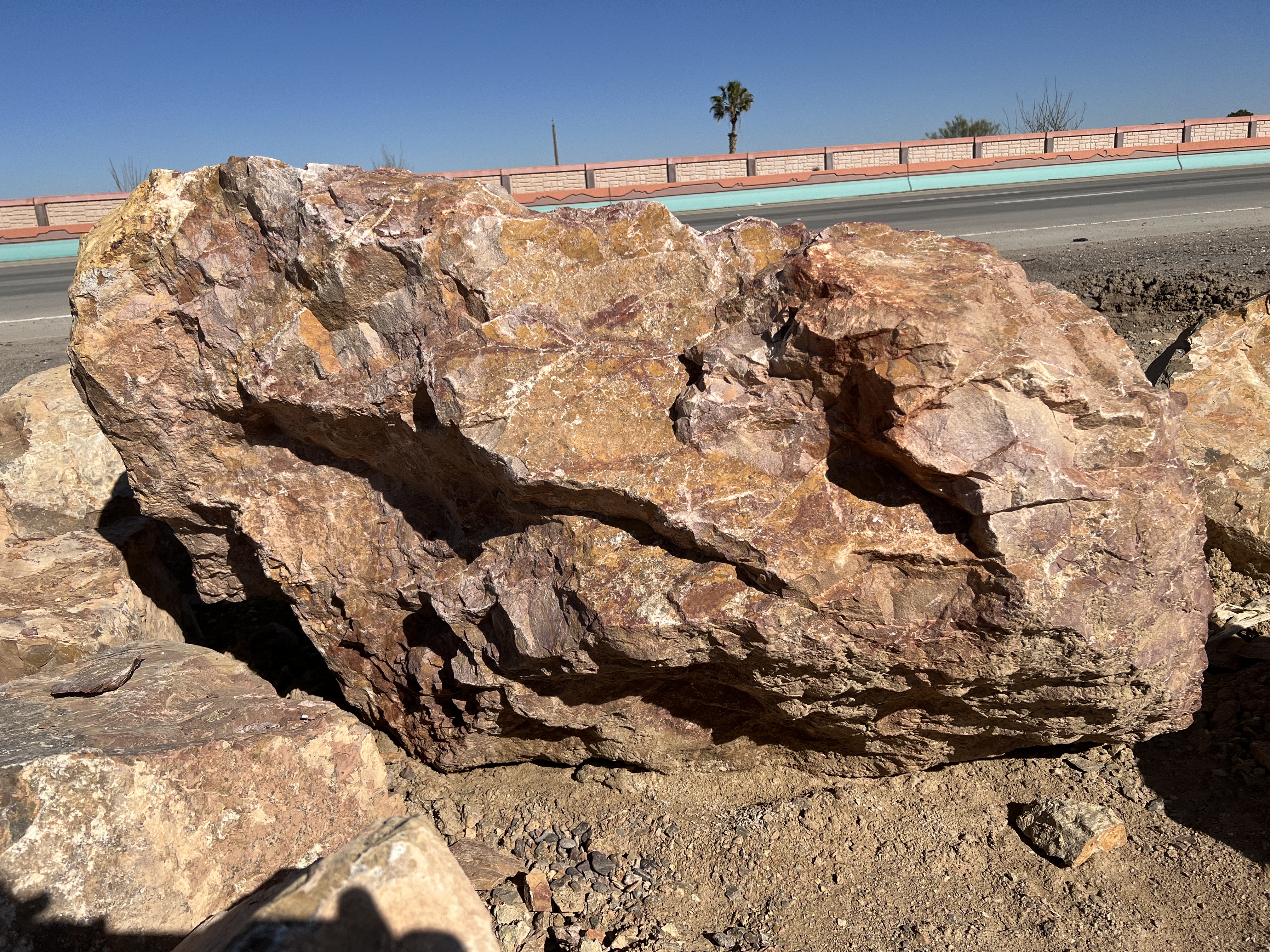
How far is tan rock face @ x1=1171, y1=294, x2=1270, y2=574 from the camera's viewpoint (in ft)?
13.0

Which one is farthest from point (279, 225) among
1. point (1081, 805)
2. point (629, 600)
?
point (1081, 805)

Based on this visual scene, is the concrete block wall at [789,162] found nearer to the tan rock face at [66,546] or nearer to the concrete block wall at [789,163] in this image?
the concrete block wall at [789,163]

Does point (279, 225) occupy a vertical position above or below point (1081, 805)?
above

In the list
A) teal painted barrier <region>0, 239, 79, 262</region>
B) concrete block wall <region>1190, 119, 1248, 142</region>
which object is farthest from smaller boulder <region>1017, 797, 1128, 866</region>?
concrete block wall <region>1190, 119, 1248, 142</region>

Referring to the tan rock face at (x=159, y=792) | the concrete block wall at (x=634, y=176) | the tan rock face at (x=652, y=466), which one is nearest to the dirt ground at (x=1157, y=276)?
the tan rock face at (x=652, y=466)

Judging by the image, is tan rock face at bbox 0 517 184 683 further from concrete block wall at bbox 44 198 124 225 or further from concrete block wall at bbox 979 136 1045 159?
concrete block wall at bbox 979 136 1045 159

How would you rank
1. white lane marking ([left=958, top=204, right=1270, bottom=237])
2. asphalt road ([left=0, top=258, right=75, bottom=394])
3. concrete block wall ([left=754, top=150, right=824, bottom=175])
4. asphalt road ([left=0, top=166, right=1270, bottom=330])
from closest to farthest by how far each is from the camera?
asphalt road ([left=0, top=258, right=75, bottom=394]) → asphalt road ([left=0, top=166, right=1270, bottom=330]) → white lane marking ([left=958, top=204, right=1270, bottom=237]) → concrete block wall ([left=754, top=150, right=824, bottom=175])

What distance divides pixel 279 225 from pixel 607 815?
2313mm

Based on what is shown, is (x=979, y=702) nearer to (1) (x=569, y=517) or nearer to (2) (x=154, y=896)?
(1) (x=569, y=517)

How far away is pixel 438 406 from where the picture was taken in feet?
8.73

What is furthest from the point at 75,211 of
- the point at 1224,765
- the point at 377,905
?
the point at 1224,765

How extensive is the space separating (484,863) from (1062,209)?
14652 mm

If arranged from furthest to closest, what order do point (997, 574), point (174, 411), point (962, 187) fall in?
1. point (962, 187)
2. point (174, 411)
3. point (997, 574)

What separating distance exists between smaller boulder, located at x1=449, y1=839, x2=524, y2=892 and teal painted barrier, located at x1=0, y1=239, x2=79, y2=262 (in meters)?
18.7
